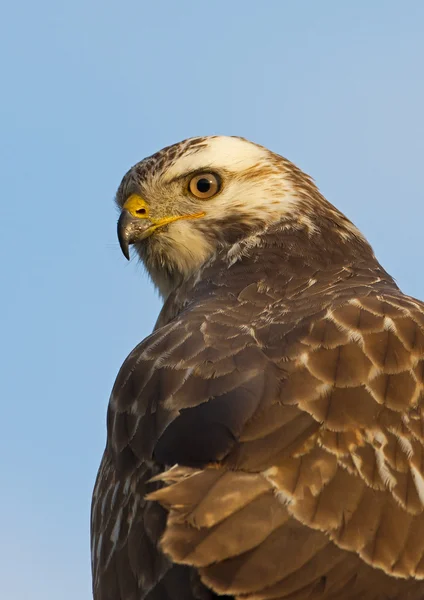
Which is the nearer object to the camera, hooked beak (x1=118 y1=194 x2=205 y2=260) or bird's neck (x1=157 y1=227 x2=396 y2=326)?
bird's neck (x1=157 y1=227 x2=396 y2=326)

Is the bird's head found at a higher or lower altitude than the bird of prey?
higher

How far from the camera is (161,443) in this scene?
6.52 m

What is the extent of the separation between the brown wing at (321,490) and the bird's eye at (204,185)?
9.26 ft

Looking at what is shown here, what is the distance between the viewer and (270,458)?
20.0 feet

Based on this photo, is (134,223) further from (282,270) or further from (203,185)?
(282,270)

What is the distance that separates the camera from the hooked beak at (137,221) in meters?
9.39

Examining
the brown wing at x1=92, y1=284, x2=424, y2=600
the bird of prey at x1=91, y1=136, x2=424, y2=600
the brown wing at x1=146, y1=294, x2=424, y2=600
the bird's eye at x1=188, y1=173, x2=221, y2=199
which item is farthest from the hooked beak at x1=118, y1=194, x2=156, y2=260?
the brown wing at x1=146, y1=294, x2=424, y2=600

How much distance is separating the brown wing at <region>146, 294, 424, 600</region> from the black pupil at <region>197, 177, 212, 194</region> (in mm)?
2851

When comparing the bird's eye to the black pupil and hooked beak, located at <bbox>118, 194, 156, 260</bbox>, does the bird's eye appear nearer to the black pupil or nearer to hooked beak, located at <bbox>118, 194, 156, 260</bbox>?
the black pupil

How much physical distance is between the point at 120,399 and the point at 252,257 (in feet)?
6.77

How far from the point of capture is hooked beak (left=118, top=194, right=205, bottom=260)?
9391 mm

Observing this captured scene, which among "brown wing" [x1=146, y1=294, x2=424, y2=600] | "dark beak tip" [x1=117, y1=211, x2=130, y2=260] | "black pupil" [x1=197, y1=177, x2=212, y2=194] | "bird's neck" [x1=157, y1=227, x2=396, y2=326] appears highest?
"black pupil" [x1=197, y1=177, x2=212, y2=194]

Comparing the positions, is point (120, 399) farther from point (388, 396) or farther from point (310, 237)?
point (310, 237)

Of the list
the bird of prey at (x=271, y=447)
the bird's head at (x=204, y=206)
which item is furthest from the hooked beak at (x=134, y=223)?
the bird of prey at (x=271, y=447)
